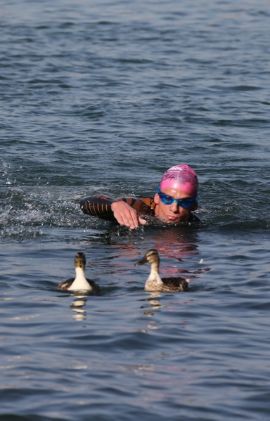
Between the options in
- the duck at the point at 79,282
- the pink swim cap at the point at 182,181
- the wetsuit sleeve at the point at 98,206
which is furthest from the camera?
the pink swim cap at the point at 182,181

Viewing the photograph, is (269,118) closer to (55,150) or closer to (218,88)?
(218,88)

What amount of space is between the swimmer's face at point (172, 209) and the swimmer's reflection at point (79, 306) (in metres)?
3.10

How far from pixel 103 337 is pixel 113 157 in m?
8.33

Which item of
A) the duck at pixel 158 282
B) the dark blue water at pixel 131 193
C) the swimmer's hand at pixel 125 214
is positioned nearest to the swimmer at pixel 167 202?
the dark blue water at pixel 131 193

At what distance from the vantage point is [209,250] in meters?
12.8

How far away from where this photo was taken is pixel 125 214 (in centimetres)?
1234

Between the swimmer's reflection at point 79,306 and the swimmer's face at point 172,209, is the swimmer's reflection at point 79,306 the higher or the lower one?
the lower one

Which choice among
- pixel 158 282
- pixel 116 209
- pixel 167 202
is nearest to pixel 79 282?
pixel 158 282

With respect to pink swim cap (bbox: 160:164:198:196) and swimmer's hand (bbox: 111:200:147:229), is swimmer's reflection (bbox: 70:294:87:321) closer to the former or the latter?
swimmer's hand (bbox: 111:200:147:229)

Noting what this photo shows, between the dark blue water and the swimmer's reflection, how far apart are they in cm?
2

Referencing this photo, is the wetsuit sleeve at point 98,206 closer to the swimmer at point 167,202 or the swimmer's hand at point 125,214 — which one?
the swimmer at point 167,202

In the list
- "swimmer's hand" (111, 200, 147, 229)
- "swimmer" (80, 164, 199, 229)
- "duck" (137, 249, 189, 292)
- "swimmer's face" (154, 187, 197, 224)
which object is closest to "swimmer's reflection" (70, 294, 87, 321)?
"duck" (137, 249, 189, 292)

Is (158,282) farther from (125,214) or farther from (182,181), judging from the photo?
(182,181)

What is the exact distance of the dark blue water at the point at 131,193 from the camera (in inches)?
330
